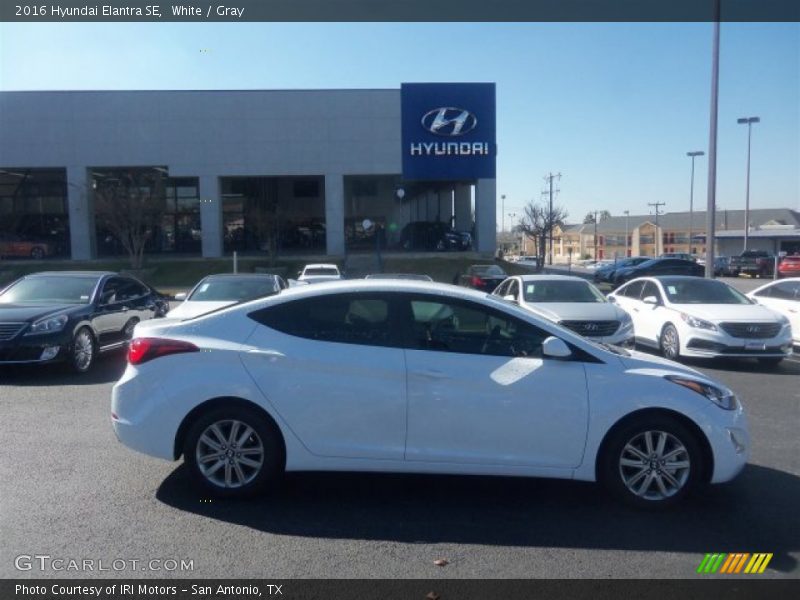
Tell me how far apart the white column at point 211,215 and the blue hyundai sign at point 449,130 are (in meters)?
11.8

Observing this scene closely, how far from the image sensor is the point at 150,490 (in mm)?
5570

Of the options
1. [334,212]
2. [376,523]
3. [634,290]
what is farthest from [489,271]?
[376,523]

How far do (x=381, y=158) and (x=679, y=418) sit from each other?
40472 millimetres

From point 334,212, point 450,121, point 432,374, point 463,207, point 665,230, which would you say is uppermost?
point 450,121

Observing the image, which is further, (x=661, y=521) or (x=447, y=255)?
(x=447, y=255)

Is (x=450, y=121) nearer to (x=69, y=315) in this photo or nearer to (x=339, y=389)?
(x=69, y=315)

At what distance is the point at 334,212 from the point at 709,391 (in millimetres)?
40833

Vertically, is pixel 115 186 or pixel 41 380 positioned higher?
pixel 115 186

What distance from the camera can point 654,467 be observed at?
17.3 ft

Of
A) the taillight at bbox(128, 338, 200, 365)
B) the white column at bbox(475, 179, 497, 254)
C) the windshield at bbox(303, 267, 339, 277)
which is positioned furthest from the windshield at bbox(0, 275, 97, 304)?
the white column at bbox(475, 179, 497, 254)

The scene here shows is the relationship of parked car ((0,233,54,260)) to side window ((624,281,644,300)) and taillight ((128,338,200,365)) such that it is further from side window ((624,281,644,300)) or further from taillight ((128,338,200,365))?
taillight ((128,338,200,365))

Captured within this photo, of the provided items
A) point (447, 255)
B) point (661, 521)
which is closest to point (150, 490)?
point (661, 521)

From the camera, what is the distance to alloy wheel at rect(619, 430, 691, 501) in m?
5.26

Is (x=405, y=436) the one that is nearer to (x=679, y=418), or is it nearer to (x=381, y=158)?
(x=679, y=418)
